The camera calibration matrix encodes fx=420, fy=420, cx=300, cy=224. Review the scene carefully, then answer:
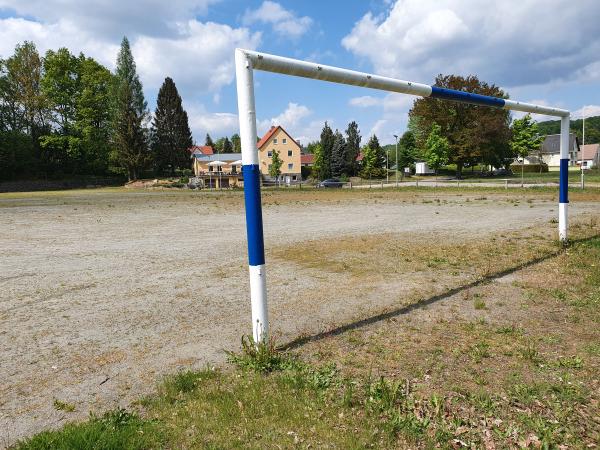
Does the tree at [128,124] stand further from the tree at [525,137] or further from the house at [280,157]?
the tree at [525,137]

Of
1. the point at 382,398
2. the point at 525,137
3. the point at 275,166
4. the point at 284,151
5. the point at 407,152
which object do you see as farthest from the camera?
the point at 407,152

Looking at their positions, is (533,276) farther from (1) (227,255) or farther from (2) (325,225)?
(2) (325,225)

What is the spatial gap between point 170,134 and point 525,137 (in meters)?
60.2

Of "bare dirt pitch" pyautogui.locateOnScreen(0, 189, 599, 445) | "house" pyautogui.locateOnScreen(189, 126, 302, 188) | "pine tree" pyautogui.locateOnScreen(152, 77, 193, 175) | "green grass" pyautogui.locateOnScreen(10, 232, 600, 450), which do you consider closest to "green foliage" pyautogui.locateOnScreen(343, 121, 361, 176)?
"house" pyautogui.locateOnScreen(189, 126, 302, 188)

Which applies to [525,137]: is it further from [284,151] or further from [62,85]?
[62,85]

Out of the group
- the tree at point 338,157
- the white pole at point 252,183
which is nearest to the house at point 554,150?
the tree at point 338,157

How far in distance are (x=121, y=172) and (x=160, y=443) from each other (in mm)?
68426

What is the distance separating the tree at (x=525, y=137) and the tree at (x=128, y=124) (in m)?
58.7

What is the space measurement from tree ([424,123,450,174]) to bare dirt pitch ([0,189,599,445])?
47.4 m

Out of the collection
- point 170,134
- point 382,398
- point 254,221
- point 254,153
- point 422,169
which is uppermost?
point 170,134

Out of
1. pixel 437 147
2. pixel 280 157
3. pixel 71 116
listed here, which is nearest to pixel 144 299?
pixel 437 147

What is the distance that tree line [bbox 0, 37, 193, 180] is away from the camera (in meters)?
59.6

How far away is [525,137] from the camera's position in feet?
223

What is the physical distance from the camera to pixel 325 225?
14.4 metres
